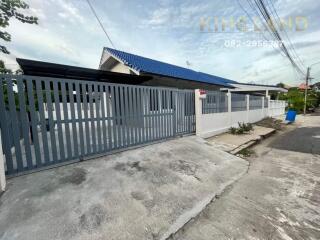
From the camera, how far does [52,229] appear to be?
6.88 ft

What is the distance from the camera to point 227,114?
28.6 feet

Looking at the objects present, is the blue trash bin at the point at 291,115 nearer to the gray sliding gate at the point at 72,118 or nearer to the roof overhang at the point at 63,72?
the gray sliding gate at the point at 72,118

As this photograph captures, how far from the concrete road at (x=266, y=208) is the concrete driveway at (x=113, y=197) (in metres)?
0.23

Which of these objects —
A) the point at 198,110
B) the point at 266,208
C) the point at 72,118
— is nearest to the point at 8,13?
the point at 72,118

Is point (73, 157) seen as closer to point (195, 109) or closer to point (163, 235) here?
point (163, 235)

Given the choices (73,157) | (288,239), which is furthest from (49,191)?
(288,239)

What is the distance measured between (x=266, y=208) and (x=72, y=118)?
14.0ft

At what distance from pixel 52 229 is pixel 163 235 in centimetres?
144

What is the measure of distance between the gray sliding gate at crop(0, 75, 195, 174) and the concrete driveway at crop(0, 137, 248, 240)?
1.32 ft

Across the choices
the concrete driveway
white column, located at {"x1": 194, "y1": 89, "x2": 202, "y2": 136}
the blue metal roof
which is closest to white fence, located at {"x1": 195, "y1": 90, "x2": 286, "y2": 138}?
white column, located at {"x1": 194, "y1": 89, "x2": 202, "y2": 136}

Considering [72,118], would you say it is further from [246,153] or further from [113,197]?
[246,153]

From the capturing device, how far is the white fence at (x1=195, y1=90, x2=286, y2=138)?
7012 millimetres

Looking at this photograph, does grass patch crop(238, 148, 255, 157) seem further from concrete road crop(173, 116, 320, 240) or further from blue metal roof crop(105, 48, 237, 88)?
blue metal roof crop(105, 48, 237, 88)

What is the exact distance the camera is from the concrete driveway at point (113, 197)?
2137mm
